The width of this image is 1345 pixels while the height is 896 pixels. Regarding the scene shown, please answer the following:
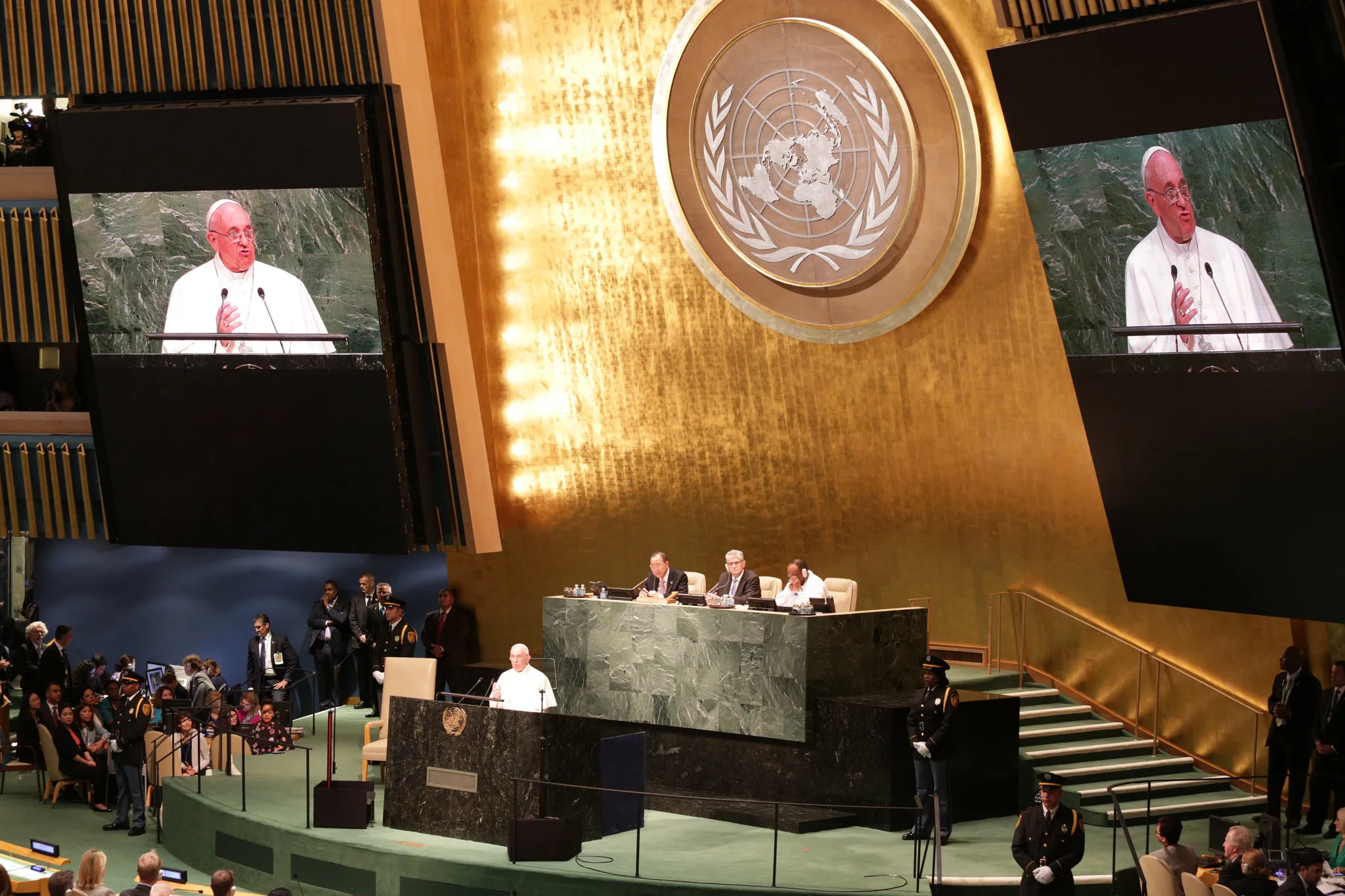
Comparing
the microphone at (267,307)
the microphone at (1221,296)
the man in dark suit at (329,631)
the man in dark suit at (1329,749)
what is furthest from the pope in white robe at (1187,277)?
the man in dark suit at (329,631)

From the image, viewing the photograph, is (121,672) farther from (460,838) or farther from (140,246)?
(460,838)

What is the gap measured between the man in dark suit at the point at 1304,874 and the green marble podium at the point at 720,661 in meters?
3.08

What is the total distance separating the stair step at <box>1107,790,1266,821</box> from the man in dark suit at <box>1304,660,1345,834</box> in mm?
507

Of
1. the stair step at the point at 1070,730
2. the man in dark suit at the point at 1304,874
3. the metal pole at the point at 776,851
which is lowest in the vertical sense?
the man in dark suit at the point at 1304,874

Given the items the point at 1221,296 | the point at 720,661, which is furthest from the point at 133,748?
the point at 1221,296

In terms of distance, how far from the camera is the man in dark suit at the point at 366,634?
14773 millimetres

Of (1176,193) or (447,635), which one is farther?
(447,635)

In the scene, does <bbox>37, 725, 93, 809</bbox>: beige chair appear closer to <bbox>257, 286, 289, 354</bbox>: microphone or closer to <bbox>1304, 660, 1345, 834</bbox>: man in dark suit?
<bbox>257, 286, 289, 354</bbox>: microphone

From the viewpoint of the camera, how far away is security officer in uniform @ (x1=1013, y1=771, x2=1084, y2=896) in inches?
346

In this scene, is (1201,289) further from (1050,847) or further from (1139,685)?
(1139,685)

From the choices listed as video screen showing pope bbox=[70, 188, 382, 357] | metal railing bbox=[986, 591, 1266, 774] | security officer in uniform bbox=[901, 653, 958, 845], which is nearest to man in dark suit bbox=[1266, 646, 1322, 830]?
metal railing bbox=[986, 591, 1266, 774]

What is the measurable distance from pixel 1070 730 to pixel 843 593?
1885mm

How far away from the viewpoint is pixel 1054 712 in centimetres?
1241

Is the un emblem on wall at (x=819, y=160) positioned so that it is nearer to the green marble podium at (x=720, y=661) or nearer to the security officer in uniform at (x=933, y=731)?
the green marble podium at (x=720, y=661)
